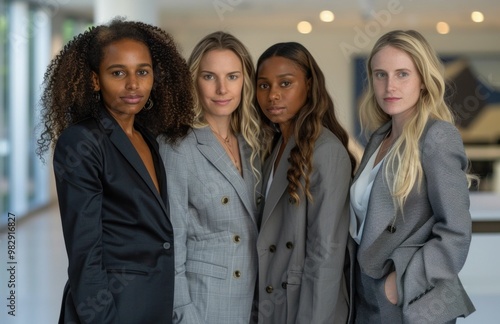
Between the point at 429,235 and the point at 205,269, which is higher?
the point at 429,235

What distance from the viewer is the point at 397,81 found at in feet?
7.71

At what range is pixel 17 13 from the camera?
10680 mm

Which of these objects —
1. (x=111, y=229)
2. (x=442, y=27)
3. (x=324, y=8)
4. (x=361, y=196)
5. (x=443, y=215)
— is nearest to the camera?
(x=111, y=229)

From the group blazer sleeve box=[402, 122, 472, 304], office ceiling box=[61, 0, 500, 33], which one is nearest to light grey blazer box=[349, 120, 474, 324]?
blazer sleeve box=[402, 122, 472, 304]

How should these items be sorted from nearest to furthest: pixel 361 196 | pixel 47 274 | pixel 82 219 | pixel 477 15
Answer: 1. pixel 82 219
2. pixel 361 196
3. pixel 47 274
4. pixel 477 15

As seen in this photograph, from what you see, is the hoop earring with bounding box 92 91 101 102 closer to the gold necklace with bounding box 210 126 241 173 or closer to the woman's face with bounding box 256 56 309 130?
the gold necklace with bounding box 210 126 241 173

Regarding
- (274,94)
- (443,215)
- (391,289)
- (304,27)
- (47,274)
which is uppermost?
(304,27)

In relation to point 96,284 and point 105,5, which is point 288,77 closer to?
point 96,284

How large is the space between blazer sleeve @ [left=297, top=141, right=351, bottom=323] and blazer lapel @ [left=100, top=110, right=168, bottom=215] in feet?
1.98

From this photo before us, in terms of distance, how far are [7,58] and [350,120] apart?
8583mm

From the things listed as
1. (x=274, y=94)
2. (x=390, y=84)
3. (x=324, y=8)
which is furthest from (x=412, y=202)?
(x=324, y=8)

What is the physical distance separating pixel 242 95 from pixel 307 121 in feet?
0.90

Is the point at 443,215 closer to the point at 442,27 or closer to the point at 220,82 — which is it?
the point at 220,82

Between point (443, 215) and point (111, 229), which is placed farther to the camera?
point (443, 215)
